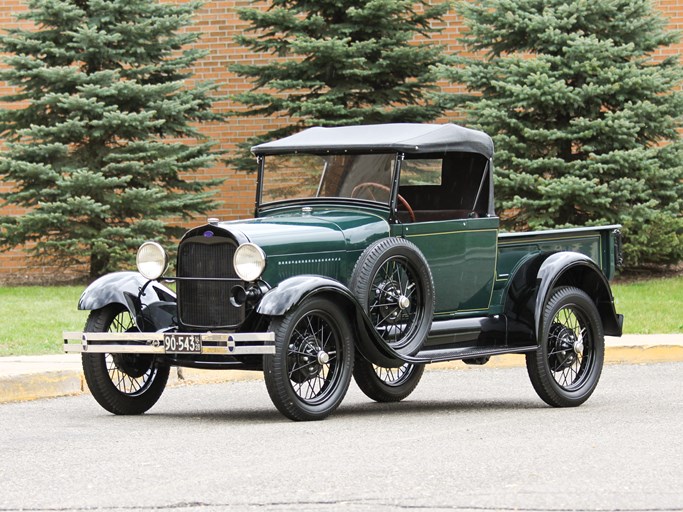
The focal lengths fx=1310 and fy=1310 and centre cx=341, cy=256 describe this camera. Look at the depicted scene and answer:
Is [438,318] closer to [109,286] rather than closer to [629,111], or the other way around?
[109,286]

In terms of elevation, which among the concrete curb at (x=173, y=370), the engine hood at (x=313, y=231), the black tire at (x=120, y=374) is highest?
the engine hood at (x=313, y=231)

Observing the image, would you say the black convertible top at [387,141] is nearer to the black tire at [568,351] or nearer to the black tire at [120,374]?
the black tire at [568,351]

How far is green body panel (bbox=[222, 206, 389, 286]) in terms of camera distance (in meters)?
8.84

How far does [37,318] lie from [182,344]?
21.9 ft

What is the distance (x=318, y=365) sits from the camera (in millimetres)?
8688

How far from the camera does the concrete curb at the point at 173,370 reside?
10.4 metres

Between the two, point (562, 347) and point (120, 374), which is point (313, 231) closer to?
point (120, 374)

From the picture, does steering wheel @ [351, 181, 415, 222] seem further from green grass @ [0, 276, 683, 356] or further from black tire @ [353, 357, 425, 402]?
green grass @ [0, 276, 683, 356]

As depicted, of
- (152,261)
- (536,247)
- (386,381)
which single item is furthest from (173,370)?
(536,247)

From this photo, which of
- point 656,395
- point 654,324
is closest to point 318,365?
point 656,395

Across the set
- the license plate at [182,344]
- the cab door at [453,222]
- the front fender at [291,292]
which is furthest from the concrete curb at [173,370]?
the front fender at [291,292]

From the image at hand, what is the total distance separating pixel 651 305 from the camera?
15.8m

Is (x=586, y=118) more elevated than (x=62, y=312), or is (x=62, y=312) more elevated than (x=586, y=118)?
(x=586, y=118)

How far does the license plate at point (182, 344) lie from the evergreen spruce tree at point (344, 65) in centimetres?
1005
